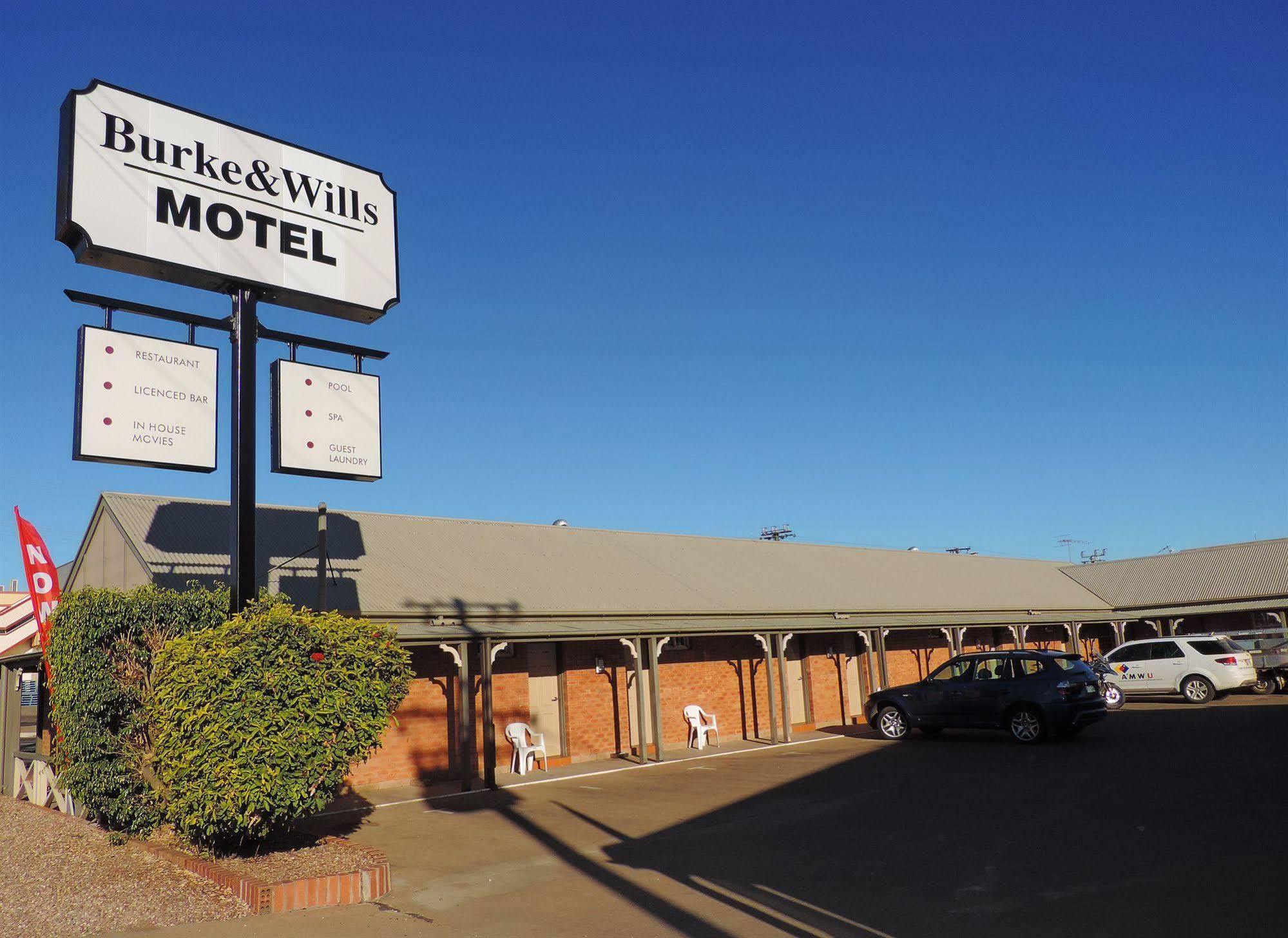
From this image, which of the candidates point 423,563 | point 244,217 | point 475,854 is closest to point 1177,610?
point 423,563

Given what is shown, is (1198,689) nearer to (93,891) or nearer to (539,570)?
(539,570)

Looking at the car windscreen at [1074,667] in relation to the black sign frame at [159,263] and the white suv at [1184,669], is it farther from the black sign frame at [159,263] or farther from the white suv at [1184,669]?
the black sign frame at [159,263]

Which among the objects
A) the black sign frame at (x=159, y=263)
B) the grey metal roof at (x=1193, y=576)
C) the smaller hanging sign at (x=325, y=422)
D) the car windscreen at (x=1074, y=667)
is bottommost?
the car windscreen at (x=1074, y=667)

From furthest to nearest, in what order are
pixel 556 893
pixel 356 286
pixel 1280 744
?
1. pixel 1280 744
2. pixel 356 286
3. pixel 556 893

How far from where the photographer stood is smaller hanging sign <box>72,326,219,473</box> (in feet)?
33.2

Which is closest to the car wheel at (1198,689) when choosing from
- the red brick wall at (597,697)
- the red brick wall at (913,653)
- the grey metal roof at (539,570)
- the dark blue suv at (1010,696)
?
the grey metal roof at (539,570)

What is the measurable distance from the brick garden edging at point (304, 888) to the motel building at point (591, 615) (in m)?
4.70

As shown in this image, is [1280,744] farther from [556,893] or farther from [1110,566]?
[1110,566]

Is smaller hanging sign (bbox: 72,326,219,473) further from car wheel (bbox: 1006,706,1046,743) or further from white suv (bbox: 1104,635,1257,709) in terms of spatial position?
white suv (bbox: 1104,635,1257,709)

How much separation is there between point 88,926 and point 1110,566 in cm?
3539

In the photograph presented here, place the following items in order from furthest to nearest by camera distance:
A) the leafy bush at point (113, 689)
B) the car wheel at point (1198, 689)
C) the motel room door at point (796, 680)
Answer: the motel room door at point (796, 680) → the car wheel at point (1198, 689) → the leafy bush at point (113, 689)

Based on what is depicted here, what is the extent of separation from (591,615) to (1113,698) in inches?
503

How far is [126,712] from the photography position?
10266 millimetres

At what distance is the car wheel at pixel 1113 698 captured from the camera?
75.6 ft
